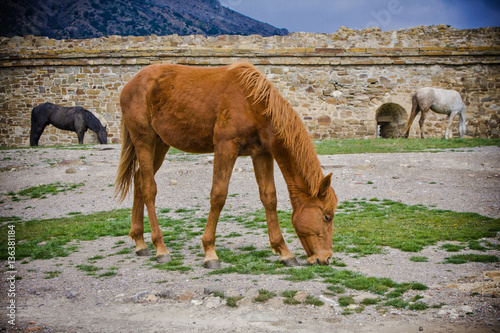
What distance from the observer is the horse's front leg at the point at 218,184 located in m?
4.65

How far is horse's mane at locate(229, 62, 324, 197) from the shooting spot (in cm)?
455

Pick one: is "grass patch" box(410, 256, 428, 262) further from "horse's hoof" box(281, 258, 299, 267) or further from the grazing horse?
the grazing horse

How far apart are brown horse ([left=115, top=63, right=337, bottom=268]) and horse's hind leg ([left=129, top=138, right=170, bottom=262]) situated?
0.01 meters

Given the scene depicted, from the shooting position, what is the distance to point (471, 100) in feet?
67.1

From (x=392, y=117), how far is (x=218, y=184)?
60.1 ft

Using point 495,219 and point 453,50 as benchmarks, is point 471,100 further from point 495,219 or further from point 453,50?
point 495,219

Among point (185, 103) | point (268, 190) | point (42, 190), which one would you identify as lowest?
point (42, 190)

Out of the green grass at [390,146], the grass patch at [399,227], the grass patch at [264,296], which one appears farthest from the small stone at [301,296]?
the green grass at [390,146]

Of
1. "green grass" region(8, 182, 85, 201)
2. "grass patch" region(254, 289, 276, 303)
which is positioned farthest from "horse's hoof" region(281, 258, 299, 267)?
"green grass" region(8, 182, 85, 201)

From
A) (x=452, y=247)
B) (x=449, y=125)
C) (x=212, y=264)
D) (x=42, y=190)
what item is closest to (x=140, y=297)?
(x=212, y=264)

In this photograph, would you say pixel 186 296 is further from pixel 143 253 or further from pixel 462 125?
pixel 462 125

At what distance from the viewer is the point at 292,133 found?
4.57m

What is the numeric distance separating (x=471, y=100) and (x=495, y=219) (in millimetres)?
15906

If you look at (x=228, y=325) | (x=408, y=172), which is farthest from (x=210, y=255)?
(x=408, y=172)
